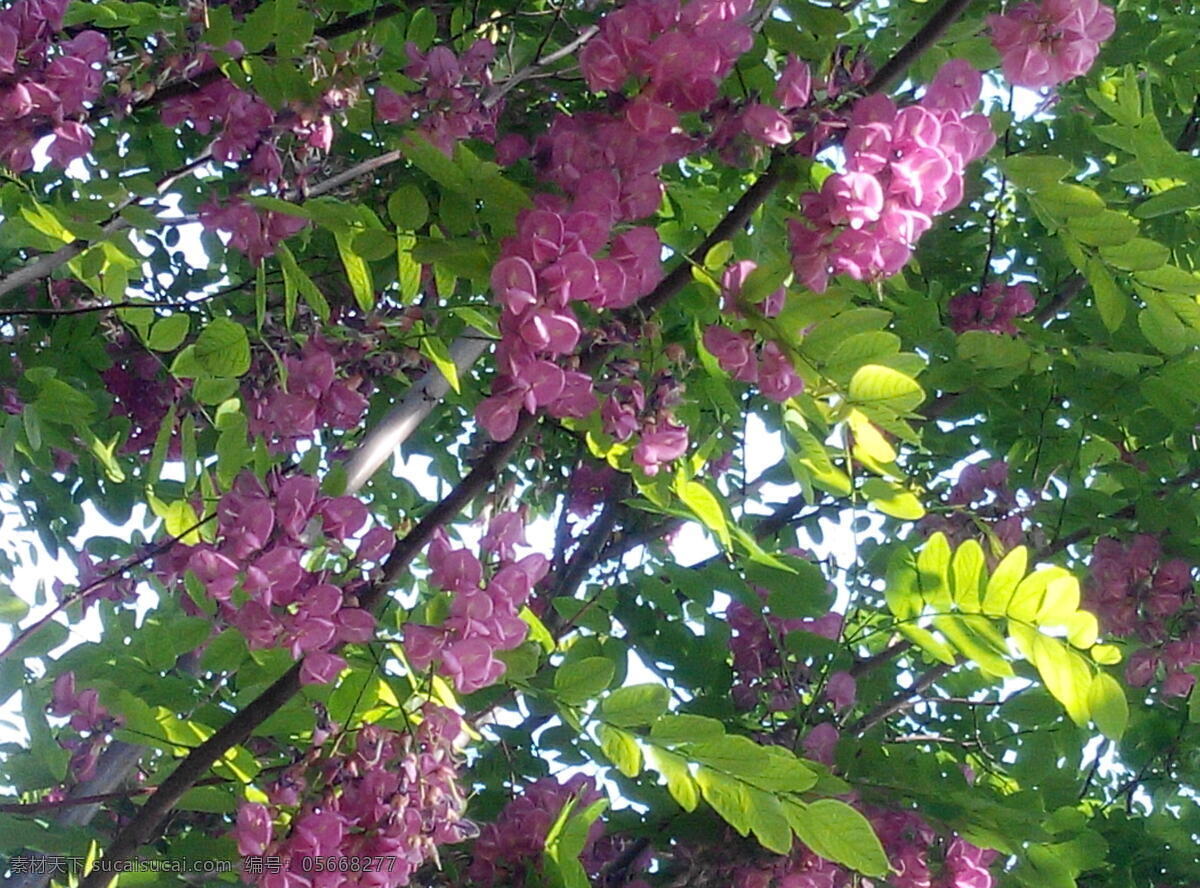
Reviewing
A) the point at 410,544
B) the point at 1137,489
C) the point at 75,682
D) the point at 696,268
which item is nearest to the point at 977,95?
the point at 696,268

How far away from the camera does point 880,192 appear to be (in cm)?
86

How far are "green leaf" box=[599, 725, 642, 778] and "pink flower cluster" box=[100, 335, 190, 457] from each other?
3.10ft

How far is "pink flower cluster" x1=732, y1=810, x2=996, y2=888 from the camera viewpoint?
4.33 ft

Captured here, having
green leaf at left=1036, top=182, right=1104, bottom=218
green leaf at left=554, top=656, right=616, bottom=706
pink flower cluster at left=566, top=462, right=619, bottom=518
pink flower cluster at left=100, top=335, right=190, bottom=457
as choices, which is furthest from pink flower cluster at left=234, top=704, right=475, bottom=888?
pink flower cluster at left=566, top=462, right=619, bottom=518

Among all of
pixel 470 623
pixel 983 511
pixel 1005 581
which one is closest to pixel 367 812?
pixel 470 623

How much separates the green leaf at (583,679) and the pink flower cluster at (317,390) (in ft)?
1.17

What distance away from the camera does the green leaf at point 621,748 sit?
109 centimetres

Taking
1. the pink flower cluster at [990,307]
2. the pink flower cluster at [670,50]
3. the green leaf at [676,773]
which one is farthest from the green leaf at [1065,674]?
the pink flower cluster at [990,307]

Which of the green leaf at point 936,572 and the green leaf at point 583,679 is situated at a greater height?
the green leaf at point 936,572

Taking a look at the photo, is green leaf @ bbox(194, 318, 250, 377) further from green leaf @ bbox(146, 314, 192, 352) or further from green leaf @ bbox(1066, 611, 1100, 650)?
green leaf @ bbox(1066, 611, 1100, 650)

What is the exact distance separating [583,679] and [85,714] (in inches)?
23.2

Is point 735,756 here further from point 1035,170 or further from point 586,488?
point 586,488

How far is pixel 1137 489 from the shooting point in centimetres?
162

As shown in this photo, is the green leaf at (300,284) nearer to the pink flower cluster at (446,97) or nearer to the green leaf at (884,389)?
the pink flower cluster at (446,97)
